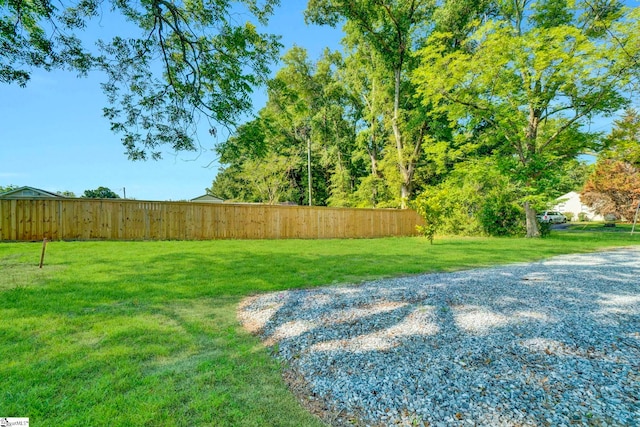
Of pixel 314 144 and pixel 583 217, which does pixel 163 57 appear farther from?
pixel 583 217

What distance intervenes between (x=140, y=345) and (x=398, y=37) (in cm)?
2060

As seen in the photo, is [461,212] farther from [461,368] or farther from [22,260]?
[22,260]

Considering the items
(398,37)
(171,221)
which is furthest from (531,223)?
(171,221)

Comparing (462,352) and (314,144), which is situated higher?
(314,144)

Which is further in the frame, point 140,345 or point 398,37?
point 398,37

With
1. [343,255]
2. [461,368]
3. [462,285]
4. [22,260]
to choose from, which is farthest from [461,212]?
[22,260]

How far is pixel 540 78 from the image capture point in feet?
45.1

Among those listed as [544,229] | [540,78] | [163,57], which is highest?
[540,78]

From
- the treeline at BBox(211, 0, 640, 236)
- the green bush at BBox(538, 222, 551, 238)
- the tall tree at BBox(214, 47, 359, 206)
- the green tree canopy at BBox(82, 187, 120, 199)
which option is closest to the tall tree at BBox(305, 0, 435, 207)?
the treeline at BBox(211, 0, 640, 236)

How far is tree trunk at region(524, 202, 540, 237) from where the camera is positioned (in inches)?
589

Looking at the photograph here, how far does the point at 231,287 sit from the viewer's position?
5.20 m

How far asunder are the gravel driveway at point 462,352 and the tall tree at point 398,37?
1352cm

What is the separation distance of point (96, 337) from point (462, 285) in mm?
4776

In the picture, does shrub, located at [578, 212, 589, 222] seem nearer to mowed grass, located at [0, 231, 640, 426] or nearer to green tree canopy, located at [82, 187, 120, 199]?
mowed grass, located at [0, 231, 640, 426]
